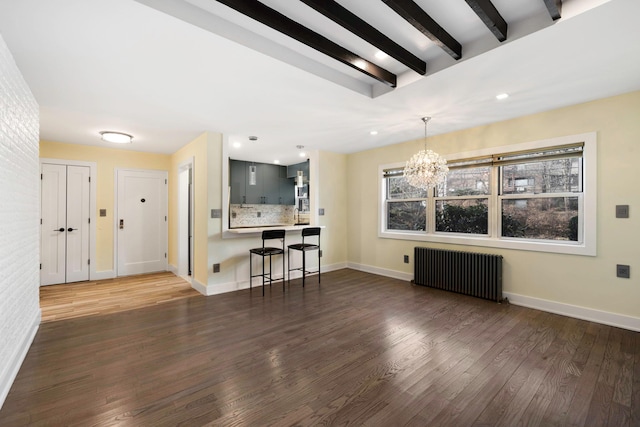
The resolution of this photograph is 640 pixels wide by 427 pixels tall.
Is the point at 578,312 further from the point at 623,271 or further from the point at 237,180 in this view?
the point at 237,180

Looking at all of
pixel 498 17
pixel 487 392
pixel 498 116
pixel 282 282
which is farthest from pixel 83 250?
pixel 498 116

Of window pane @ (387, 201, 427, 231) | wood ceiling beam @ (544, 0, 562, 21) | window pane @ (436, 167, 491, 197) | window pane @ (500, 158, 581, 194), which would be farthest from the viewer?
window pane @ (387, 201, 427, 231)

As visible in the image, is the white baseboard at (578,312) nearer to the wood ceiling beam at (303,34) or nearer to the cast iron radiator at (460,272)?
the cast iron radiator at (460,272)

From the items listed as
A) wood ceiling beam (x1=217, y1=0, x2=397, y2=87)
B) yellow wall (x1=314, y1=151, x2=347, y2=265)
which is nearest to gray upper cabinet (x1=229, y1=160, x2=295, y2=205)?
yellow wall (x1=314, y1=151, x2=347, y2=265)

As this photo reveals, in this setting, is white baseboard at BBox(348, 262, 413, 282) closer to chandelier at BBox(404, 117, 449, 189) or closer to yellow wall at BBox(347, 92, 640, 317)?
yellow wall at BBox(347, 92, 640, 317)

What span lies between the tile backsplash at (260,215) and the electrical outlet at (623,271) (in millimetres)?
6112

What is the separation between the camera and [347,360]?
7.76ft

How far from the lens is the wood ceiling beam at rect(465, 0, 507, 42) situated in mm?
1729

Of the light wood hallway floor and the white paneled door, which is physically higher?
the white paneled door

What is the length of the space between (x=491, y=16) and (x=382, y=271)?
4.27 m

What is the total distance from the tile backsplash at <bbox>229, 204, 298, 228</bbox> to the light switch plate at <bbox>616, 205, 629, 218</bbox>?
6098 mm

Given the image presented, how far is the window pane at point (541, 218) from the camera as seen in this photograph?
3.45 metres

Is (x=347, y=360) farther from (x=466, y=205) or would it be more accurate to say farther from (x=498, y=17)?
(x=466, y=205)

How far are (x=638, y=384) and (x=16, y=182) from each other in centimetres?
517
